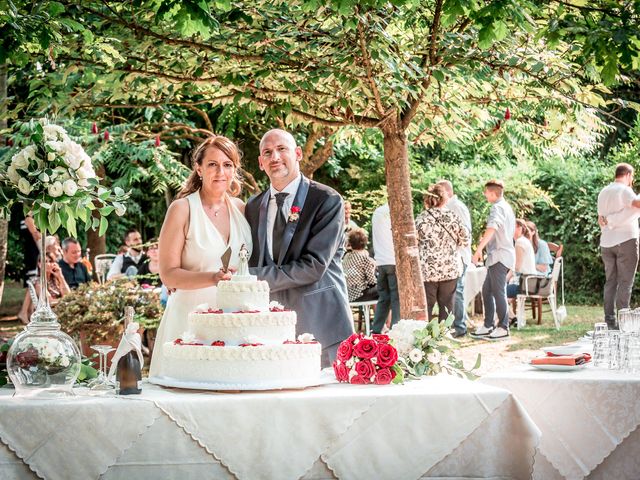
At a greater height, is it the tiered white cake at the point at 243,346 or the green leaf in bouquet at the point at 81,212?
the green leaf in bouquet at the point at 81,212

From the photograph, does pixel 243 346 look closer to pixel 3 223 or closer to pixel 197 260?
pixel 197 260

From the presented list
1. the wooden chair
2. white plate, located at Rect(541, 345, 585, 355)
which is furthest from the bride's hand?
the wooden chair

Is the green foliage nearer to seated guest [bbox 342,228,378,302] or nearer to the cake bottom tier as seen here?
seated guest [bbox 342,228,378,302]

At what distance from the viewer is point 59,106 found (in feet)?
25.7

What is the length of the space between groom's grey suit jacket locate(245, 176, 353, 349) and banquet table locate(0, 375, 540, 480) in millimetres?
1021

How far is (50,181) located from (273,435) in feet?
4.33

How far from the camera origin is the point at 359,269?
11.6 meters

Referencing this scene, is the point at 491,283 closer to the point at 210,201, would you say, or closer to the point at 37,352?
the point at 210,201

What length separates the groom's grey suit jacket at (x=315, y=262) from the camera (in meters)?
4.61

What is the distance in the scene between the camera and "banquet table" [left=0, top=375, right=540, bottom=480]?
11.2 feet

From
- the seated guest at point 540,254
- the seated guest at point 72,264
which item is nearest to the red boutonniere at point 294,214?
the seated guest at point 72,264

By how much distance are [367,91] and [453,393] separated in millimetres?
3860

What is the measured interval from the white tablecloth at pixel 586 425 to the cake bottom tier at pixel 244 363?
1015mm

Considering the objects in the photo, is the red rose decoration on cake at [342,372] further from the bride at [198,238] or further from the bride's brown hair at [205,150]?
the bride's brown hair at [205,150]
